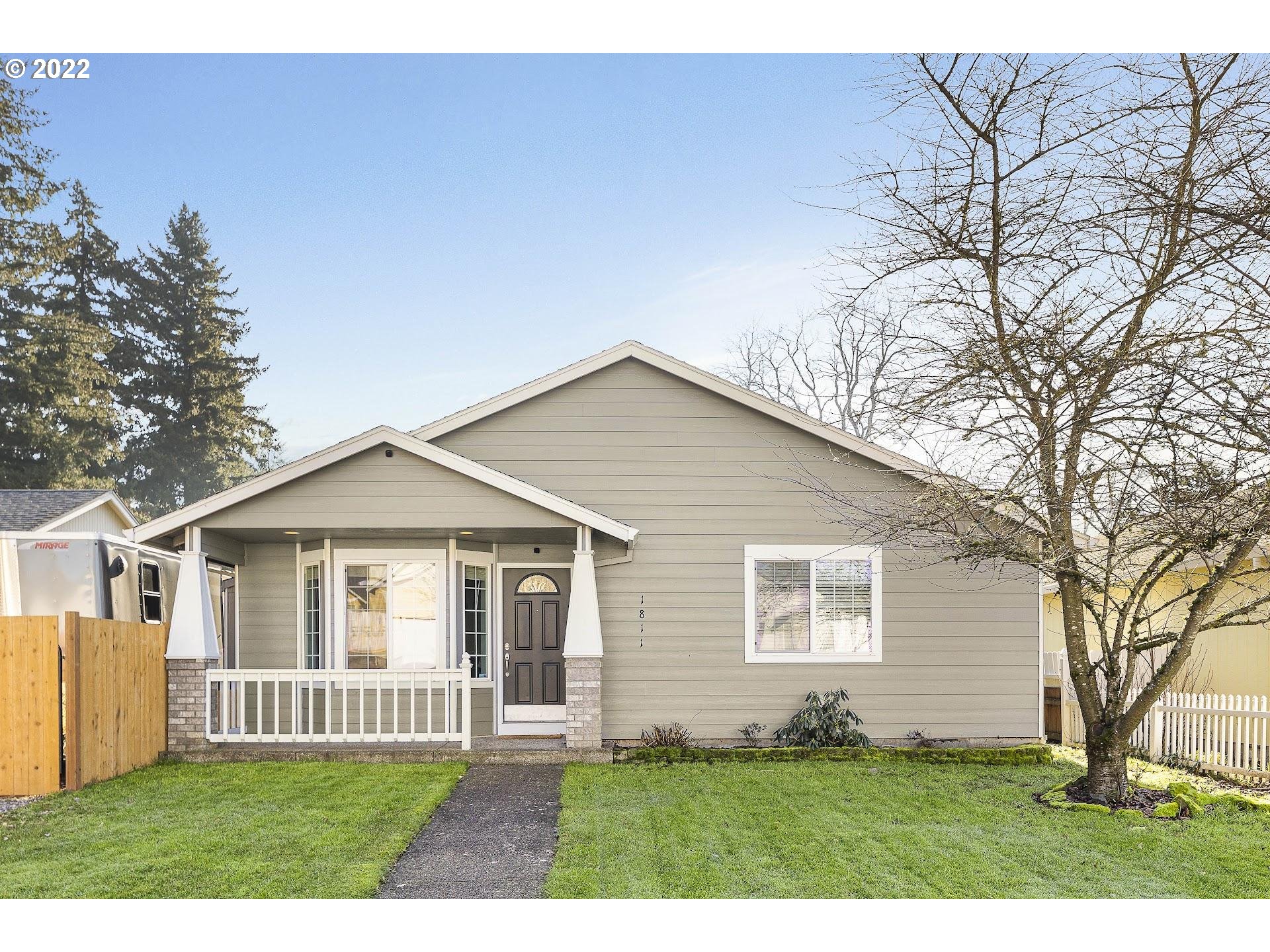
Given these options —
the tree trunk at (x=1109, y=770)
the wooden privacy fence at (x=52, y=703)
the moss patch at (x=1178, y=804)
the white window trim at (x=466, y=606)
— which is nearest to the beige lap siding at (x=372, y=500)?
the white window trim at (x=466, y=606)

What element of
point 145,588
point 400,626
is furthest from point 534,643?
point 145,588

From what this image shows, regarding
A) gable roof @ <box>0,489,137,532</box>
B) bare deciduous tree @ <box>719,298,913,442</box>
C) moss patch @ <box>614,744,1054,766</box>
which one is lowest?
moss patch @ <box>614,744,1054,766</box>

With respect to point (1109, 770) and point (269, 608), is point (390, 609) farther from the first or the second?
point (1109, 770)

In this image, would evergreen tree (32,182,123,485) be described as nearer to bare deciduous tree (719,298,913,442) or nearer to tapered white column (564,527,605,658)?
bare deciduous tree (719,298,913,442)

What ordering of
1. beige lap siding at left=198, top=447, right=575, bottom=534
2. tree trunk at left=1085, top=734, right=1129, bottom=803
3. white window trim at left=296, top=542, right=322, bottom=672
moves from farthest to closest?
white window trim at left=296, top=542, right=322, bottom=672, beige lap siding at left=198, top=447, right=575, bottom=534, tree trunk at left=1085, top=734, right=1129, bottom=803

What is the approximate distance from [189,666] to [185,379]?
2770cm

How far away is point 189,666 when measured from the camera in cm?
1071

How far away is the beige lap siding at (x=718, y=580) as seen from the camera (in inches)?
460

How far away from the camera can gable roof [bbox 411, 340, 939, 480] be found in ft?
38.4

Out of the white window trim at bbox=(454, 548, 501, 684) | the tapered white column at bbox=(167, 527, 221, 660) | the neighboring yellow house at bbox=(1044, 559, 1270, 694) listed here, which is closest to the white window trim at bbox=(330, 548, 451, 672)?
the white window trim at bbox=(454, 548, 501, 684)

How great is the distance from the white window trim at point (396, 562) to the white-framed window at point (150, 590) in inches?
93.6

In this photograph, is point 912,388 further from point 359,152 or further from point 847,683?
point 359,152

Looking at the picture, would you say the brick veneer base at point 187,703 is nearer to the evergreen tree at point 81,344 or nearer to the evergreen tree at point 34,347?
the evergreen tree at point 34,347

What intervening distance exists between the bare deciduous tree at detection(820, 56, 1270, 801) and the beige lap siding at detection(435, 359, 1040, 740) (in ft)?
8.16
